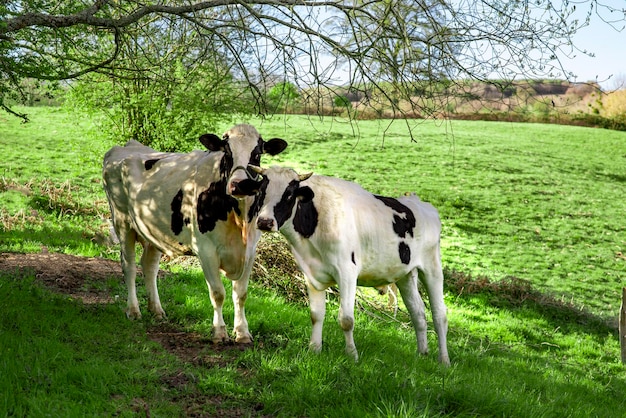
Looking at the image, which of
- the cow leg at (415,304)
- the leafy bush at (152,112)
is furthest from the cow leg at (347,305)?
the leafy bush at (152,112)

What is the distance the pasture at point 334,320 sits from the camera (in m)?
5.52

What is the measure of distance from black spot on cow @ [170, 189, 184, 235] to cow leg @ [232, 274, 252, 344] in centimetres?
99

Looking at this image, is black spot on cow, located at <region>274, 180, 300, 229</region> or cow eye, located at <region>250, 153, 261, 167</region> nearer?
black spot on cow, located at <region>274, 180, 300, 229</region>

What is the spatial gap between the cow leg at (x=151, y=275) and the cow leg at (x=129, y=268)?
0.56 feet

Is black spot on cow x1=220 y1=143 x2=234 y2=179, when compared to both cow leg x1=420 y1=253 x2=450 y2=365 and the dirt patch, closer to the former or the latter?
cow leg x1=420 y1=253 x2=450 y2=365

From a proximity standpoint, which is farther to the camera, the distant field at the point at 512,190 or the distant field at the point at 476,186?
the distant field at the point at 512,190

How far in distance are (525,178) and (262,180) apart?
28226 mm

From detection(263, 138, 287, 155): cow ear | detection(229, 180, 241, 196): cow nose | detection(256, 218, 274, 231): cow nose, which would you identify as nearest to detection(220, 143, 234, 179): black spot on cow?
detection(229, 180, 241, 196): cow nose

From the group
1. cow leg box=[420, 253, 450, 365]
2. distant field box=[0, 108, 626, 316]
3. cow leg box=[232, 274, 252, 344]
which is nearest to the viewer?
cow leg box=[232, 274, 252, 344]

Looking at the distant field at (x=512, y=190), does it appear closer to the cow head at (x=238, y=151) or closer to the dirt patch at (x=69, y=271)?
the cow head at (x=238, y=151)

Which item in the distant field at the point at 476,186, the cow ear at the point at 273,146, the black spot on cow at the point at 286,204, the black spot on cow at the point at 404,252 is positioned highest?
the cow ear at the point at 273,146

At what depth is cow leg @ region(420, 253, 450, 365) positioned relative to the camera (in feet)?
25.6

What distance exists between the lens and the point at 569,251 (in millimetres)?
22469

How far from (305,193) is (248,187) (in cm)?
65
